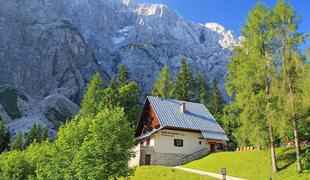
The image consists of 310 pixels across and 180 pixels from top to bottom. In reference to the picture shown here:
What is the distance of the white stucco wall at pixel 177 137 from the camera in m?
43.9

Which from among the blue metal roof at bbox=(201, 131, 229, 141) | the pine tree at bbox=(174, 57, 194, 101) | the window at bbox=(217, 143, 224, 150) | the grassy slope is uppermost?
the pine tree at bbox=(174, 57, 194, 101)

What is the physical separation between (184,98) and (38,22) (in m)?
133

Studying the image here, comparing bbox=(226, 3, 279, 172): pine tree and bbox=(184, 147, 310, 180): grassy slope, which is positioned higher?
bbox=(226, 3, 279, 172): pine tree

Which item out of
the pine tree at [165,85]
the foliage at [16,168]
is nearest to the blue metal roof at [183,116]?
the foliage at [16,168]

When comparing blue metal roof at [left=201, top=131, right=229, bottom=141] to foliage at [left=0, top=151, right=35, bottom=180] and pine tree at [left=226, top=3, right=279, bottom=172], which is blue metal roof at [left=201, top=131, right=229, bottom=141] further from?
foliage at [left=0, top=151, right=35, bottom=180]

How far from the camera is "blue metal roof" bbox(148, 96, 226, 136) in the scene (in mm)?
45125

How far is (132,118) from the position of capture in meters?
56.0

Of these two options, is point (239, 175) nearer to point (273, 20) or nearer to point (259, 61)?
point (259, 61)

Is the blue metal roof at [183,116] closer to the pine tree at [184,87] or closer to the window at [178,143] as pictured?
the window at [178,143]

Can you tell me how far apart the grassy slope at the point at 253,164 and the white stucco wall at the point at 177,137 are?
6.03m

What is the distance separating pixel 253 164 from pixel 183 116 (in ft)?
59.9

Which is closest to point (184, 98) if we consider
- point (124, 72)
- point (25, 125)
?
point (124, 72)

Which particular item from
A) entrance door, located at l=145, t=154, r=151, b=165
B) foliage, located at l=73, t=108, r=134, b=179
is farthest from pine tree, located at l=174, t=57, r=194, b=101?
foliage, located at l=73, t=108, r=134, b=179

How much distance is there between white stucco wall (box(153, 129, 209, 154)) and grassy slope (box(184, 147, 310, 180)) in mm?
6032
